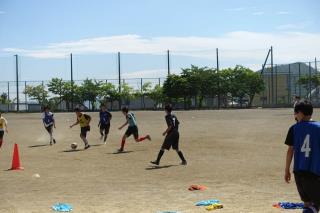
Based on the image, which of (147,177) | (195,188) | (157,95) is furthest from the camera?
(157,95)

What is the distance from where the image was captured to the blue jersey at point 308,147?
233 inches

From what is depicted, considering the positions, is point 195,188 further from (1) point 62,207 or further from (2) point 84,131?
(2) point 84,131

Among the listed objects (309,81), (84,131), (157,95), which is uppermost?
(309,81)

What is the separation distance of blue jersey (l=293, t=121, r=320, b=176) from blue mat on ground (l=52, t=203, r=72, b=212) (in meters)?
3.83

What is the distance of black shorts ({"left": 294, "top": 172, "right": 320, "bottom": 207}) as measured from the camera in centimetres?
597

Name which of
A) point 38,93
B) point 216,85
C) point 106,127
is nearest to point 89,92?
point 38,93

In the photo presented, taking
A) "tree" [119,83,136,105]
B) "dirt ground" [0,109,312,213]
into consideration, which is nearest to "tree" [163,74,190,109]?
"tree" [119,83,136,105]

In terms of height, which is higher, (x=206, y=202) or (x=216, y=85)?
(x=216, y=85)

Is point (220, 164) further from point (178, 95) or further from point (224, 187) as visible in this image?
point (178, 95)

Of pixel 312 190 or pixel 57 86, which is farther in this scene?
pixel 57 86

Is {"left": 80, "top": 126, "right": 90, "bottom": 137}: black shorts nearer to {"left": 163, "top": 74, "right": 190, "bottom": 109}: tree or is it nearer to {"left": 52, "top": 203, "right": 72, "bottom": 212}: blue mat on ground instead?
{"left": 52, "top": 203, "right": 72, "bottom": 212}: blue mat on ground

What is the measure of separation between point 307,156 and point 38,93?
59.8 metres

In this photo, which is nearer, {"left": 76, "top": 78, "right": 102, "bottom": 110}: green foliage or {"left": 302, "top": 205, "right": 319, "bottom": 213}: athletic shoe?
{"left": 302, "top": 205, "right": 319, "bottom": 213}: athletic shoe

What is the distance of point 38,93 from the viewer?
209 feet
